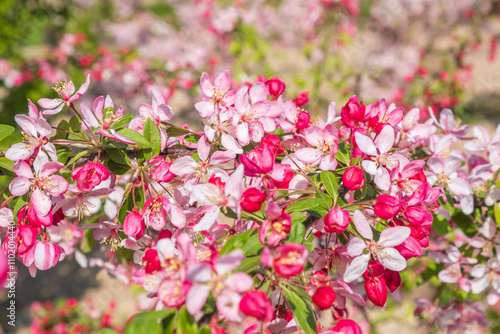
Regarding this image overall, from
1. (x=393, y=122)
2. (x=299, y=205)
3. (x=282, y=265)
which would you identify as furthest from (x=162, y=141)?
(x=393, y=122)

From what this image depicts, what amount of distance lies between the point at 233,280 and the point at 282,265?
0.10 meters

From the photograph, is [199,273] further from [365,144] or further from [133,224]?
[365,144]

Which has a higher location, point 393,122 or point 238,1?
point 393,122

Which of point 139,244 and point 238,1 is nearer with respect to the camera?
point 139,244

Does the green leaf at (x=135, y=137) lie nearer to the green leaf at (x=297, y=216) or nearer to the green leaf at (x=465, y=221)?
the green leaf at (x=297, y=216)

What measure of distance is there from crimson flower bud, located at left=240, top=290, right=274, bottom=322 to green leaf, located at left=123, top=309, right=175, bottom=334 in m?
0.16

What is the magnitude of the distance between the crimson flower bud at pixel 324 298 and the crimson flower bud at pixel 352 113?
18.4 inches

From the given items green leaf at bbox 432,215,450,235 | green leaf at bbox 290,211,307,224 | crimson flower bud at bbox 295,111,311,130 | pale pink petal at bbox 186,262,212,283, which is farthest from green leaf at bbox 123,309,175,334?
green leaf at bbox 432,215,450,235

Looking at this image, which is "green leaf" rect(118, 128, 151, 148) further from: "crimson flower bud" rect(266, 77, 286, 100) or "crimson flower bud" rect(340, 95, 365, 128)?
"crimson flower bud" rect(340, 95, 365, 128)

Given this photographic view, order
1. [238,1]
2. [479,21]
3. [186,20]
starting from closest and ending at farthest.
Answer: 1. [238,1]
2. [479,21]
3. [186,20]

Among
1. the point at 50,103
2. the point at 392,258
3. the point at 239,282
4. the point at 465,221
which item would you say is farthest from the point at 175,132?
the point at 465,221

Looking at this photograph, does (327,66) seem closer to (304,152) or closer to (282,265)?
(304,152)

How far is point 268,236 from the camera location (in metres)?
0.79

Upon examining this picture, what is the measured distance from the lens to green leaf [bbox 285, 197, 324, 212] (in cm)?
88
